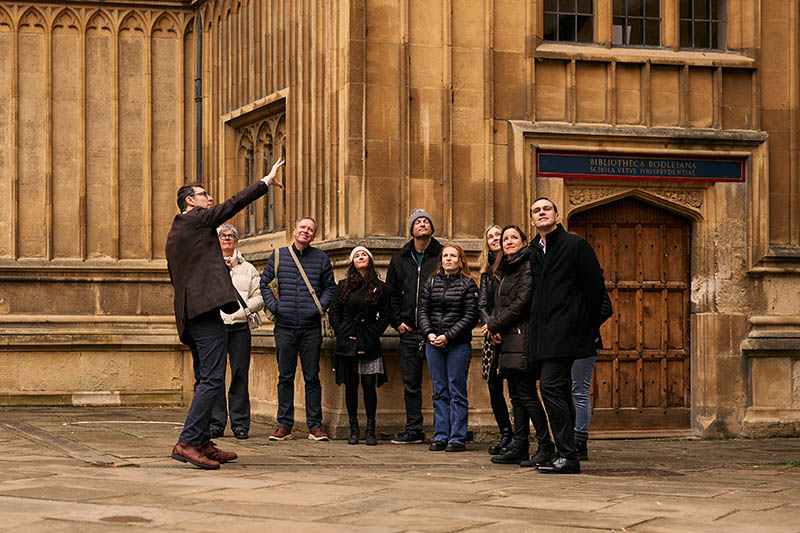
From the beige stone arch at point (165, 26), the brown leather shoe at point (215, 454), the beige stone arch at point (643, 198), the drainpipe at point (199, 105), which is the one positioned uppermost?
the beige stone arch at point (165, 26)

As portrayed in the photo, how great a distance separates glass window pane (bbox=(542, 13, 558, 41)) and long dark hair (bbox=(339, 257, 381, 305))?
3.51m

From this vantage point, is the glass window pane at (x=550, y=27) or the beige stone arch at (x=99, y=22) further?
the beige stone arch at (x=99, y=22)

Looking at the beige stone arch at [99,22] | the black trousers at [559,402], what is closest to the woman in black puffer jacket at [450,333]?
the black trousers at [559,402]

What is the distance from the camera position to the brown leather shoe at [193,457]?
9.48m

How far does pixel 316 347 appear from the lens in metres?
12.6

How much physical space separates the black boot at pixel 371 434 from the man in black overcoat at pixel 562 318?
261cm

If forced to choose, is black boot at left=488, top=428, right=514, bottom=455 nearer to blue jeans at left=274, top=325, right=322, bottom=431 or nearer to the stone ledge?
blue jeans at left=274, top=325, right=322, bottom=431

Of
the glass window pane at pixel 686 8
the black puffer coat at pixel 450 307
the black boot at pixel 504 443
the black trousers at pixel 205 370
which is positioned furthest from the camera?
the glass window pane at pixel 686 8

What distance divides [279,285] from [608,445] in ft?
11.4

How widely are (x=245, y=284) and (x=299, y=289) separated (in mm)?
549

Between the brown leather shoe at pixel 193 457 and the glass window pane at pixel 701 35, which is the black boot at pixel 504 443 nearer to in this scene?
the brown leather shoe at pixel 193 457

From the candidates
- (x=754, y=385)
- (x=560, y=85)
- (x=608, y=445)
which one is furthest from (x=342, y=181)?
(x=754, y=385)

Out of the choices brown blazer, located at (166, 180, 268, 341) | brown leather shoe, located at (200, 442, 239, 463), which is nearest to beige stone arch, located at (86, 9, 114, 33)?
brown blazer, located at (166, 180, 268, 341)

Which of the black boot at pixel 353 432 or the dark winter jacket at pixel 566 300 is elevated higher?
the dark winter jacket at pixel 566 300
